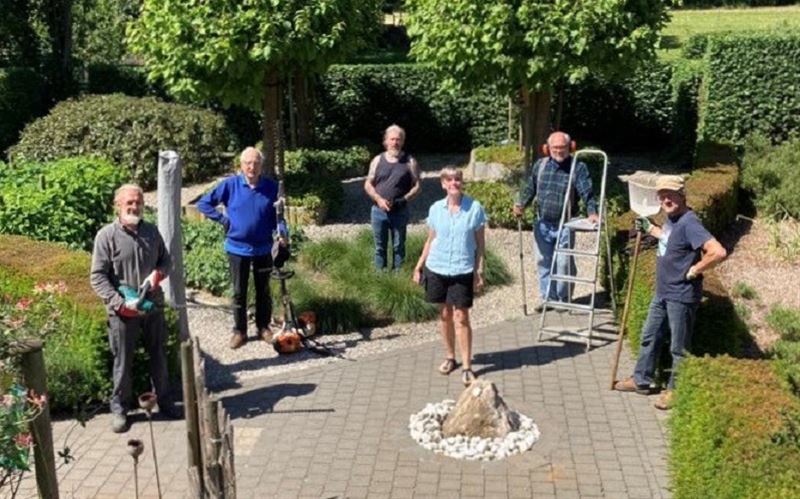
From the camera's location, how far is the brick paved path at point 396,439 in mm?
6590

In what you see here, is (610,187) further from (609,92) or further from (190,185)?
(190,185)

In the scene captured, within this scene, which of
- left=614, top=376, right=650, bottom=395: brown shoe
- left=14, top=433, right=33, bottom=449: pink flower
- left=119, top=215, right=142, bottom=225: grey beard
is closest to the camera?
left=14, top=433, right=33, bottom=449: pink flower

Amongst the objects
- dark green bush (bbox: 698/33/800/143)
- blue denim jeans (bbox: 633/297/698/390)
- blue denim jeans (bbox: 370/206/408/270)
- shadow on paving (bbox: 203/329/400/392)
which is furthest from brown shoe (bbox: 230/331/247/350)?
dark green bush (bbox: 698/33/800/143)

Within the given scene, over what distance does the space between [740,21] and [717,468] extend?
121 ft

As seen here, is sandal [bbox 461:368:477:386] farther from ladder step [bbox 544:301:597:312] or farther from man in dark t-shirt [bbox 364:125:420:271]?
man in dark t-shirt [bbox 364:125:420:271]

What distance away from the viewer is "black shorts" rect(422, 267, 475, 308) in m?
8.02

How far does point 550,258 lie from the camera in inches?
390

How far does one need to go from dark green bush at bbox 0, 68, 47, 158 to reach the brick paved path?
1132 centimetres

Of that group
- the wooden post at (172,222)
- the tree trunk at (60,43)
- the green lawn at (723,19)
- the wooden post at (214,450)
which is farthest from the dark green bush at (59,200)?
the green lawn at (723,19)

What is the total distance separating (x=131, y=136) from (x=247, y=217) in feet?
26.0

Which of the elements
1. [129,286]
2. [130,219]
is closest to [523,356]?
[129,286]

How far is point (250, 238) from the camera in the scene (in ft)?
28.8

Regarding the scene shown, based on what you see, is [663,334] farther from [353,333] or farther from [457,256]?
[353,333]

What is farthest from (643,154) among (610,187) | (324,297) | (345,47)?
(324,297)
